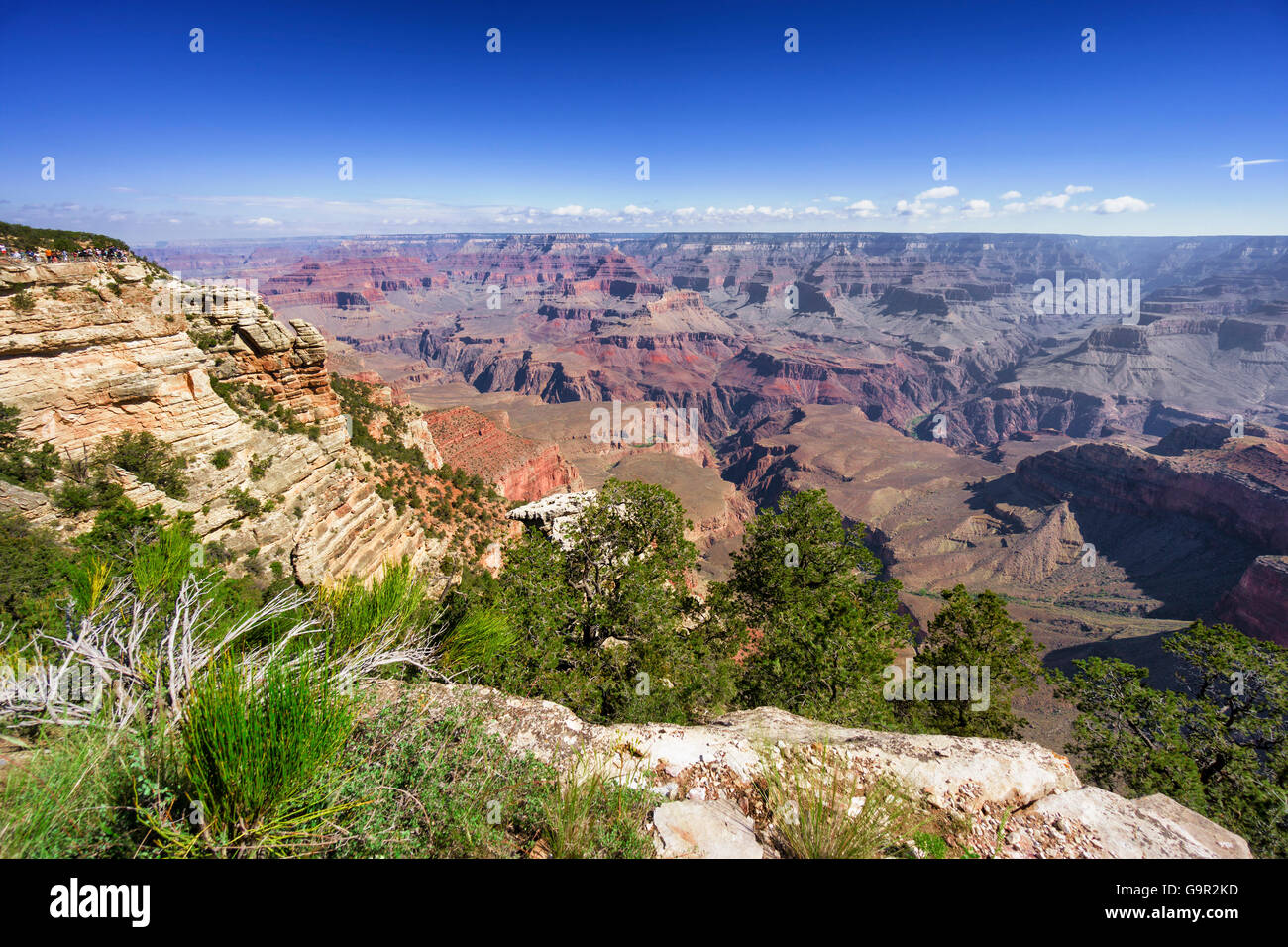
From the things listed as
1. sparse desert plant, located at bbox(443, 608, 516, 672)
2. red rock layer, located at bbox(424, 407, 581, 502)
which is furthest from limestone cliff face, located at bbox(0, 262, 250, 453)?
red rock layer, located at bbox(424, 407, 581, 502)

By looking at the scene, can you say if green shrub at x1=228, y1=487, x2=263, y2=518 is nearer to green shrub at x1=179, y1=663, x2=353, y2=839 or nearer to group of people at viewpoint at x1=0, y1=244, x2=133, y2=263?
group of people at viewpoint at x1=0, y1=244, x2=133, y2=263

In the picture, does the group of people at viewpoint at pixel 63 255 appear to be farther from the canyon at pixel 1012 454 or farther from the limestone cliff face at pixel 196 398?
the canyon at pixel 1012 454

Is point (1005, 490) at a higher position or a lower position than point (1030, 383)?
lower

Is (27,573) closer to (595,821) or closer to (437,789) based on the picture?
(437,789)

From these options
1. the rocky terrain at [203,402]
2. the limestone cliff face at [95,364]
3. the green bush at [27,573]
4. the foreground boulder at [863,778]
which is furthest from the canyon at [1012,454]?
the foreground boulder at [863,778]
